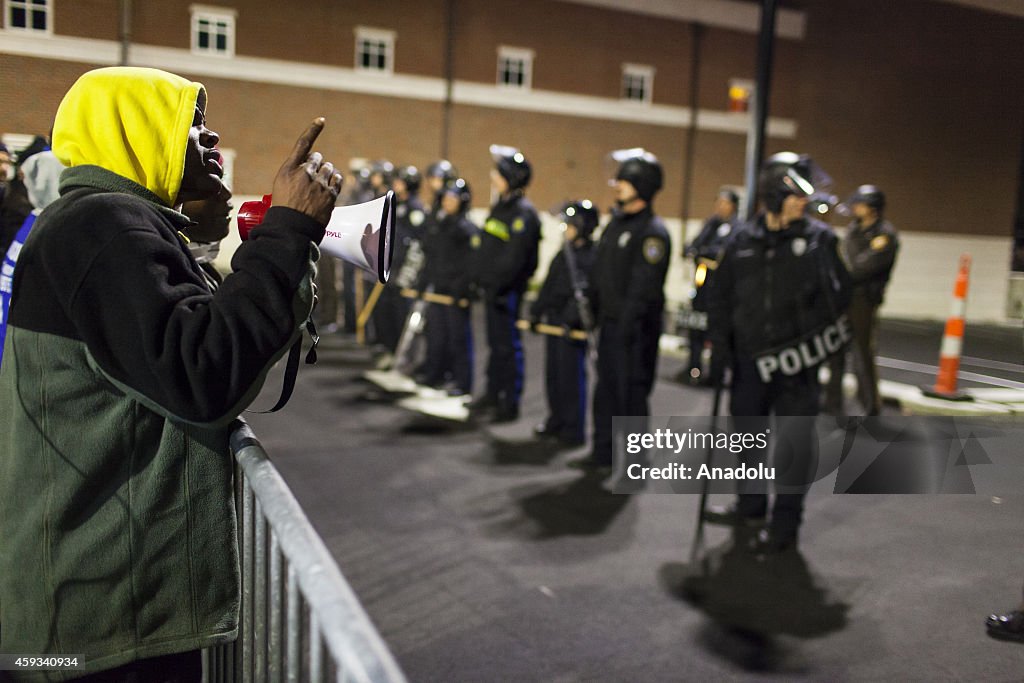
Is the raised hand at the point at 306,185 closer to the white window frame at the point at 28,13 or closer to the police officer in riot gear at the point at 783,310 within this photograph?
the white window frame at the point at 28,13

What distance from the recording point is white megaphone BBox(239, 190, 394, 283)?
186 cm

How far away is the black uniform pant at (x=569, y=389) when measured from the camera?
7.57 m

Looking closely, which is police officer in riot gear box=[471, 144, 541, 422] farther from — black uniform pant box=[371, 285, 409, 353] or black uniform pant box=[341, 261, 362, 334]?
black uniform pant box=[341, 261, 362, 334]

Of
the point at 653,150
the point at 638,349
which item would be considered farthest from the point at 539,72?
the point at 638,349

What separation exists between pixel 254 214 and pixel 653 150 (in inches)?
982

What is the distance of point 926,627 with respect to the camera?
402 cm

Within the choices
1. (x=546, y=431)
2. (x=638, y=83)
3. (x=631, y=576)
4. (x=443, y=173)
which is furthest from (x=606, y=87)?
(x=631, y=576)

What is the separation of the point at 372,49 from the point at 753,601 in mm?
11506

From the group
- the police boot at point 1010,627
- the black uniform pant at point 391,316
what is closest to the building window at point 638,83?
the black uniform pant at point 391,316

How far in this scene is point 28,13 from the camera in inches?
90.4

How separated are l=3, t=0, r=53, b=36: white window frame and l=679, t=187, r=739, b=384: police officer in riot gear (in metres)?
7.96

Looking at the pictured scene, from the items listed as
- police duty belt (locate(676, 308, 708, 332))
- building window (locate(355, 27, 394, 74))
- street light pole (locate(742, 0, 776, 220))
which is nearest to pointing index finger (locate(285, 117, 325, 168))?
street light pole (locate(742, 0, 776, 220))

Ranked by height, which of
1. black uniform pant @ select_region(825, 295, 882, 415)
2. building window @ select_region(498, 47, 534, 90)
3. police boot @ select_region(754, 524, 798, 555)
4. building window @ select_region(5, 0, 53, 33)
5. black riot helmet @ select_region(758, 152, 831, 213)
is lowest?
police boot @ select_region(754, 524, 798, 555)

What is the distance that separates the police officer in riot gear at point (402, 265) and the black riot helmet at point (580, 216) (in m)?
3.48
